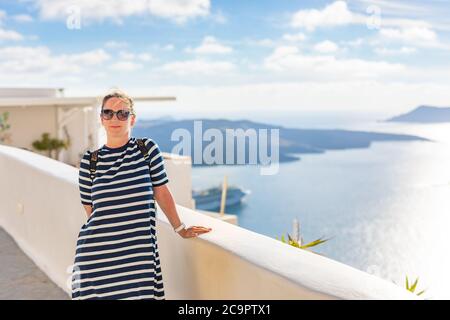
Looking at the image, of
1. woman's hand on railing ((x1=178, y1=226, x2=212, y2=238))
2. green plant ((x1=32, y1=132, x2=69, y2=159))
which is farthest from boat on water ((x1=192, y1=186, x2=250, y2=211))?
woman's hand on railing ((x1=178, y1=226, x2=212, y2=238))

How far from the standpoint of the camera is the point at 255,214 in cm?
8538

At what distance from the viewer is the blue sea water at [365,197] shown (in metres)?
67.9

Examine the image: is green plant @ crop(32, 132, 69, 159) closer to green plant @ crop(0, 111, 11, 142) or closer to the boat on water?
green plant @ crop(0, 111, 11, 142)

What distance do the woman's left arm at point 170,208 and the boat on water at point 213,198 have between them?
1687 inches

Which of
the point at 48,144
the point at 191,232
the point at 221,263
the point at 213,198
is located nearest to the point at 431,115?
the point at 213,198

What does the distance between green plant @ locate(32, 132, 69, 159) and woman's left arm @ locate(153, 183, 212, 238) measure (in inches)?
624

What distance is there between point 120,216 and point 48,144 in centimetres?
1631

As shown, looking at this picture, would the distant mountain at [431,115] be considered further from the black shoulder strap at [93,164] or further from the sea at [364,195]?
the black shoulder strap at [93,164]

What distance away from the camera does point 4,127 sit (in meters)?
17.0

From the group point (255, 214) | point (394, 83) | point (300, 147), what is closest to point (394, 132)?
point (394, 83)

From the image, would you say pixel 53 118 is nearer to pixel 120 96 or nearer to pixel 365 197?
pixel 120 96

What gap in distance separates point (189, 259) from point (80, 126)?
1865 cm

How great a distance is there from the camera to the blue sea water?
223 ft
